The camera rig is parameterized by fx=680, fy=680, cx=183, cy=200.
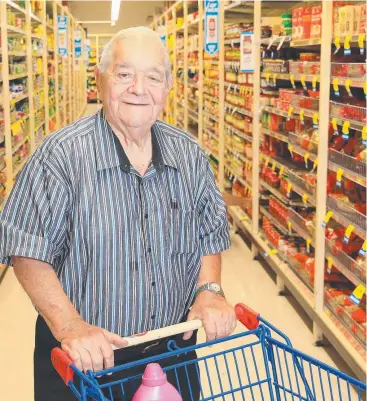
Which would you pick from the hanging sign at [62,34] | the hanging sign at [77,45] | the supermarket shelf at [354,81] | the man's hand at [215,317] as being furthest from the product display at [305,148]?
the hanging sign at [77,45]

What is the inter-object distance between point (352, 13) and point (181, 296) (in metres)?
2.15

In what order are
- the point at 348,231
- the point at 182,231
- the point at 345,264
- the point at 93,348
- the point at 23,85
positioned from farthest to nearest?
the point at 23,85, the point at 345,264, the point at 348,231, the point at 182,231, the point at 93,348

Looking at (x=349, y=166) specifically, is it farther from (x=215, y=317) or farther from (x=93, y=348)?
(x=93, y=348)

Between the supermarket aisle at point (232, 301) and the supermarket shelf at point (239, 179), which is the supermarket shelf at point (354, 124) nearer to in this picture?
the supermarket aisle at point (232, 301)

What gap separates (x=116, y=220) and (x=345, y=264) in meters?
2.20

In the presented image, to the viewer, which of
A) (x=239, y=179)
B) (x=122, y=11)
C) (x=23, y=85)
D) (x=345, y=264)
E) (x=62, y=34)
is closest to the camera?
(x=345, y=264)

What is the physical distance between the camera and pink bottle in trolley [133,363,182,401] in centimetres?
142

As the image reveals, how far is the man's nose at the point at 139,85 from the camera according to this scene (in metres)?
1.83

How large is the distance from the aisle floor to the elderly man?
1.74 meters

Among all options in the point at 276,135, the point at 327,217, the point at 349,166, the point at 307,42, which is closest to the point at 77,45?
the point at 276,135

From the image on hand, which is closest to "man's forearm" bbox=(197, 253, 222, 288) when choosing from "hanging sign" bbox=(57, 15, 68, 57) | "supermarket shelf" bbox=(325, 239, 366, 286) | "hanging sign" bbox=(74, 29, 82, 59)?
"supermarket shelf" bbox=(325, 239, 366, 286)

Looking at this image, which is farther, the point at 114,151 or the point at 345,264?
the point at 345,264

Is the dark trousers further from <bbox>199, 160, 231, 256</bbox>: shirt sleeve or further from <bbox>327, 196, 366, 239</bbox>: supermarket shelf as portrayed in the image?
<bbox>327, 196, 366, 239</bbox>: supermarket shelf

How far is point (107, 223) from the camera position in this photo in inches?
73.6
